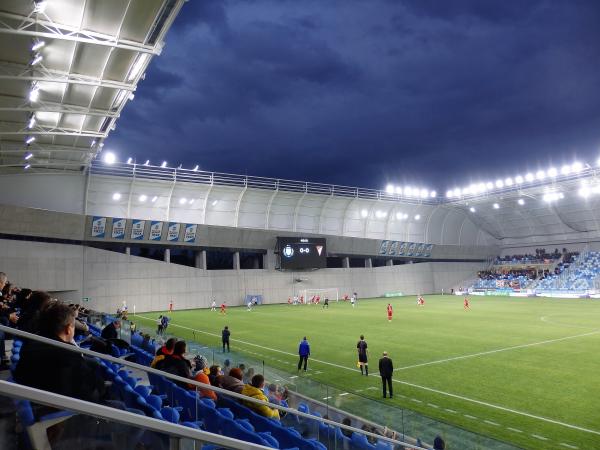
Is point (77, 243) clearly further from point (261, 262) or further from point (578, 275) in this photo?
point (578, 275)

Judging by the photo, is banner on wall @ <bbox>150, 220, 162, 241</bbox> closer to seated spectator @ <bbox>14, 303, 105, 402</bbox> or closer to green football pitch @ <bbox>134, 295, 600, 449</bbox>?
green football pitch @ <bbox>134, 295, 600, 449</bbox>

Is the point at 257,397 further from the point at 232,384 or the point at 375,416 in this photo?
the point at 375,416

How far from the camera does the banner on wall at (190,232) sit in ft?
158

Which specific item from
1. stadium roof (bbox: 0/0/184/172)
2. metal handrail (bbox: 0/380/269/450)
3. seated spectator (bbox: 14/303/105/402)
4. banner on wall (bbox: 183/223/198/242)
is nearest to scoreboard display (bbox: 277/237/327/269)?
banner on wall (bbox: 183/223/198/242)

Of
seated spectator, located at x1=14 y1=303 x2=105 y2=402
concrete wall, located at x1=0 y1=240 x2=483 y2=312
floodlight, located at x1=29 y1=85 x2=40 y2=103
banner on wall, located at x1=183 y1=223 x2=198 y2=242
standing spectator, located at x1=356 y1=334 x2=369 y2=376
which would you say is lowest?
standing spectator, located at x1=356 y1=334 x2=369 y2=376

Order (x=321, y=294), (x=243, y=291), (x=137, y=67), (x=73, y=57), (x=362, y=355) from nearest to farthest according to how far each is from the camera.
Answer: (x=362, y=355) → (x=73, y=57) → (x=137, y=67) → (x=243, y=291) → (x=321, y=294)

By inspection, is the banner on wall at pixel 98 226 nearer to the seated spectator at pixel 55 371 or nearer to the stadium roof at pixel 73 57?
the stadium roof at pixel 73 57

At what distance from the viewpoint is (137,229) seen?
45.6m

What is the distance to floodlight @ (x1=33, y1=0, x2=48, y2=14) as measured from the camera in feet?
44.7

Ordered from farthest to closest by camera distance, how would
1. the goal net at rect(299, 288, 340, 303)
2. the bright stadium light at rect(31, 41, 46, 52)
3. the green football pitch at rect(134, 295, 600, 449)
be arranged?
1. the goal net at rect(299, 288, 340, 303)
2. the bright stadium light at rect(31, 41, 46, 52)
3. the green football pitch at rect(134, 295, 600, 449)

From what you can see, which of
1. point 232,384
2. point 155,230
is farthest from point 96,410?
point 155,230

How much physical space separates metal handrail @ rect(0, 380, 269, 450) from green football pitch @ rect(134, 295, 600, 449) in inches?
259

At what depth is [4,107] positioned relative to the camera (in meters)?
21.3

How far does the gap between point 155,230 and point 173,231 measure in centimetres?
194
